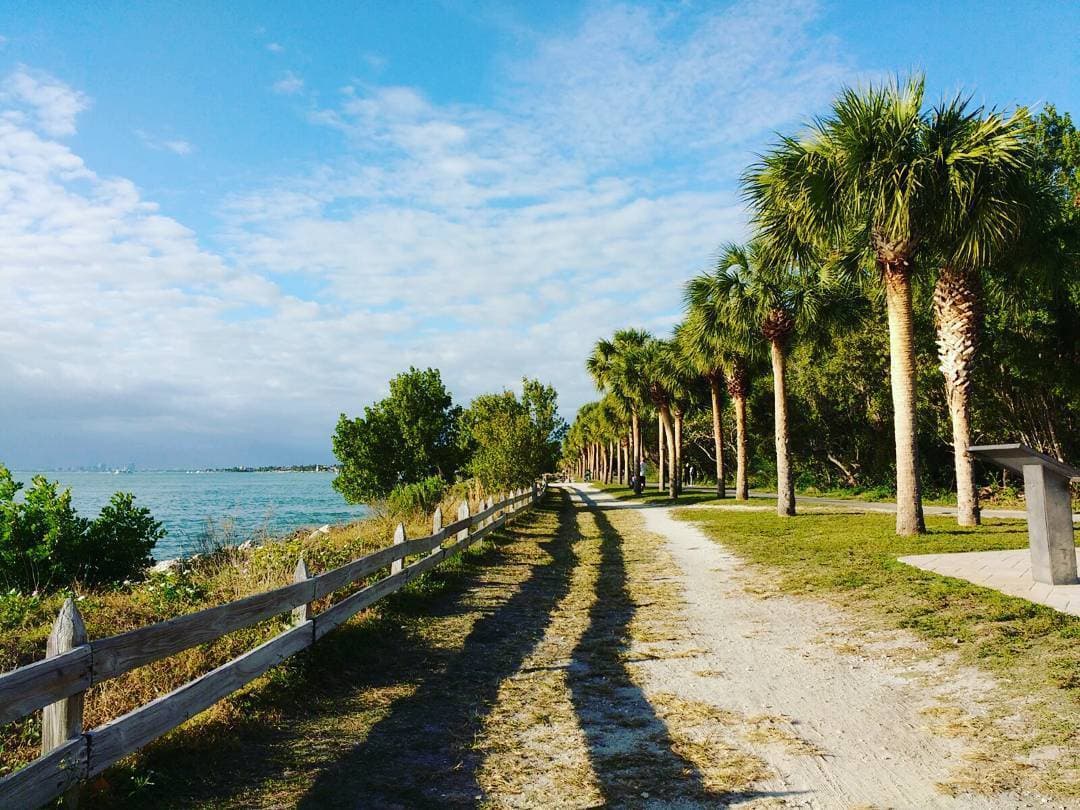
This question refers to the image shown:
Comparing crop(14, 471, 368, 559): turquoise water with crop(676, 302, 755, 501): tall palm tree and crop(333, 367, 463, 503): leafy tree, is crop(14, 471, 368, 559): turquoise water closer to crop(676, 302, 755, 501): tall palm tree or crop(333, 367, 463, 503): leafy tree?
crop(333, 367, 463, 503): leafy tree

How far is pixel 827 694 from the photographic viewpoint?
6.20 metres

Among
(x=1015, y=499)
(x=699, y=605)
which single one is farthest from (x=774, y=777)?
(x=1015, y=499)

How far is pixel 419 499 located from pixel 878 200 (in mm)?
18471

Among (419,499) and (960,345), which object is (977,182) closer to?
(960,345)

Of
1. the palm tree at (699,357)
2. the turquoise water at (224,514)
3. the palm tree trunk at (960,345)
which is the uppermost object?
the palm tree at (699,357)

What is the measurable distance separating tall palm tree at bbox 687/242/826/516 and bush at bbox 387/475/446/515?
462 inches

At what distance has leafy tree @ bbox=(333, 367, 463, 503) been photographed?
5522cm

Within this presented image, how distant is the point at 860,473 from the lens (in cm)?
4241

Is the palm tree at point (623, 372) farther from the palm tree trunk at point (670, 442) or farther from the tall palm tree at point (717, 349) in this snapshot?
the tall palm tree at point (717, 349)

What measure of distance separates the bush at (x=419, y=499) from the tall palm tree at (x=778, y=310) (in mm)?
11740

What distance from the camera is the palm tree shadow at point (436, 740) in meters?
4.38

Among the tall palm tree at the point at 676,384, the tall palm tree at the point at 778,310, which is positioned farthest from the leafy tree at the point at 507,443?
the tall palm tree at the point at 778,310

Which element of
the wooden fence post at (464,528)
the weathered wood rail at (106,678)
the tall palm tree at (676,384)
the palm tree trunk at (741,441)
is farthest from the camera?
the tall palm tree at (676,384)

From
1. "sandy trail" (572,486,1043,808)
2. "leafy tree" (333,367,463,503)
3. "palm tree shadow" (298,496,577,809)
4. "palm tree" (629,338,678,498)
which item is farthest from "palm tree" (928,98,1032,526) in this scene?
"leafy tree" (333,367,463,503)
